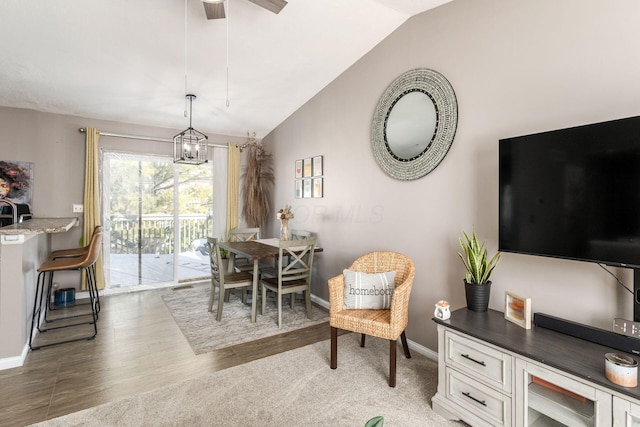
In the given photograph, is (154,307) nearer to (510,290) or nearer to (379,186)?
(379,186)

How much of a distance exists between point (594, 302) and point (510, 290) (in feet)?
1.52

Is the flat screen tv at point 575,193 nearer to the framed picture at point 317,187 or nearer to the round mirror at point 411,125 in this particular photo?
the round mirror at point 411,125

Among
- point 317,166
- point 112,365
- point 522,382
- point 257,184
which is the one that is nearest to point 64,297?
point 112,365

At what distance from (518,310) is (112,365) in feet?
10.3

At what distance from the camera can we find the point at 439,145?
2.62 m

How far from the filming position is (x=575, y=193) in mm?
1688

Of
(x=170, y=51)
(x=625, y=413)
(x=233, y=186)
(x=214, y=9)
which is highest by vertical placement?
(x=170, y=51)

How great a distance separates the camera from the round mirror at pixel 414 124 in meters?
2.59

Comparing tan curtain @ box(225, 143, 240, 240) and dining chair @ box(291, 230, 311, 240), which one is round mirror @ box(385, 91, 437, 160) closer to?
dining chair @ box(291, 230, 311, 240)

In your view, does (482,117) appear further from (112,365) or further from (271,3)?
(112,365)

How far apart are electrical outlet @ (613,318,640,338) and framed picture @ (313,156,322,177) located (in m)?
3.18

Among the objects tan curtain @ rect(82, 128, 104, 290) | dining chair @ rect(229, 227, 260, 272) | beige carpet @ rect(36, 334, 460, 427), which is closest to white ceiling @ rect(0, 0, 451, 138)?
tan curtain @ rect(82, 128, 104, 290)

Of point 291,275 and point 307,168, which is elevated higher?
point 307,168

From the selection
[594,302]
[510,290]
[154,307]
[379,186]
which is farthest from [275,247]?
[594,302]
